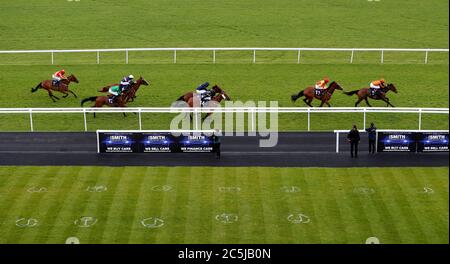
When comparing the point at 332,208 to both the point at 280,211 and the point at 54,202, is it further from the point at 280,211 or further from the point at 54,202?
the point at 54,202

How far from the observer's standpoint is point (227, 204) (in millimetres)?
17250

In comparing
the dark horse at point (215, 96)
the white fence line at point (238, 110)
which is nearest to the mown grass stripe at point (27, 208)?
the white fence line at point (238, 110)

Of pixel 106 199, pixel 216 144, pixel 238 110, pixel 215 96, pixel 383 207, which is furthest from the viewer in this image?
pixel 215 96

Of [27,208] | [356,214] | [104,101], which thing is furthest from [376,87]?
[27,208]

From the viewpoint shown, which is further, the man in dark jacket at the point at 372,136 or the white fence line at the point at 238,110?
the white fence line at the point at 238,110

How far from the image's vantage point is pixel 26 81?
2947 cm

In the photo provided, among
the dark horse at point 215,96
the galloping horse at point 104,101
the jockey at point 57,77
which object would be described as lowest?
the galloping horse at point 104,101

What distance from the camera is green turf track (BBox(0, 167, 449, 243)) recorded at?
15680 millimetres

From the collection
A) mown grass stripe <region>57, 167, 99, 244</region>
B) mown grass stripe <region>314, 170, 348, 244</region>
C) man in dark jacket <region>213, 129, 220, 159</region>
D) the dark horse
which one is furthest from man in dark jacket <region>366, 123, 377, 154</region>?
mown grass stripe <region>57, 167, 99, 244</region>

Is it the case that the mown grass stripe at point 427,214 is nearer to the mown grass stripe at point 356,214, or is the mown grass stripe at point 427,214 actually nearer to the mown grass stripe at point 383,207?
the mown grass stripe at point 383,207

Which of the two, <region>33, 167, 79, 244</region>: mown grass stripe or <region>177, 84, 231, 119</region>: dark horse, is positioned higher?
<region>177, 84, 231, 119</region>: dark horse

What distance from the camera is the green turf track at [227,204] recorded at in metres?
15.7

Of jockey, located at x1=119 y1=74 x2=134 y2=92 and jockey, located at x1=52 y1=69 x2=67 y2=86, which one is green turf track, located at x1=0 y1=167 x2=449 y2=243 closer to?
jockey, located at x1=119 y1=74 x2=134 y2=92
